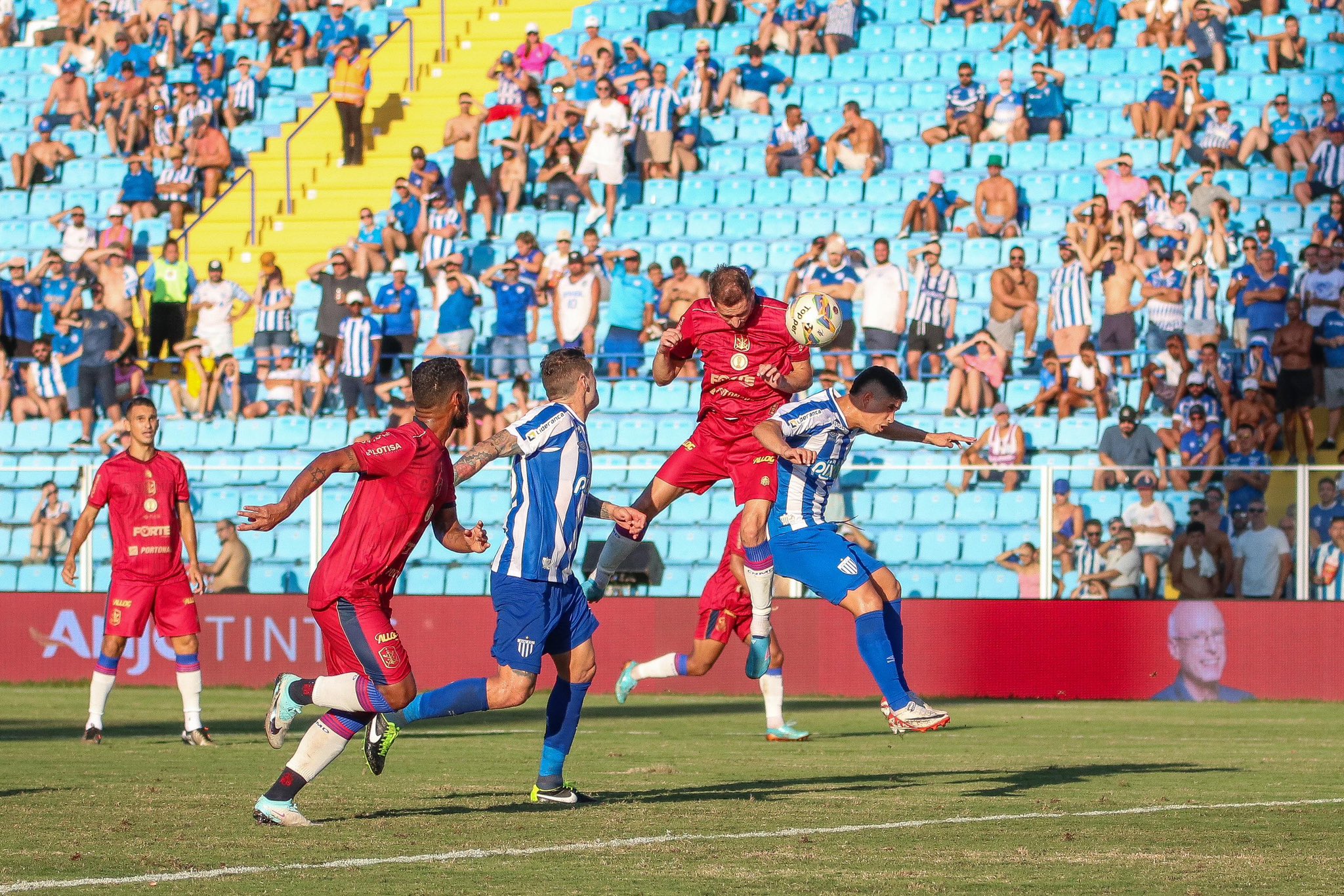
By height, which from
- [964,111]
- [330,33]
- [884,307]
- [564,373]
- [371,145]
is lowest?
[564,373]

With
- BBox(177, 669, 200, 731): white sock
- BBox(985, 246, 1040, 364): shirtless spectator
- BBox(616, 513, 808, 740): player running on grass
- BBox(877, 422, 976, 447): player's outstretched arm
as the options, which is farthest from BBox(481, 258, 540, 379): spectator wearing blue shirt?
BBox(877, 422, 976, 447): player's outstretched arm

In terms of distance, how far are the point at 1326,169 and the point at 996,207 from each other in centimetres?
385

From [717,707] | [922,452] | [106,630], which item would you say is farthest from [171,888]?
[922,452]

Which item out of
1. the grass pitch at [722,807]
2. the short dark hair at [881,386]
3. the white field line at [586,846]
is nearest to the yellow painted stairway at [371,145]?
the grass pitch at [722,807]

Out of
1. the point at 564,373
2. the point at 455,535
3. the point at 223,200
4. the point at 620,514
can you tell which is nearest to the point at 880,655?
the point at 620,514

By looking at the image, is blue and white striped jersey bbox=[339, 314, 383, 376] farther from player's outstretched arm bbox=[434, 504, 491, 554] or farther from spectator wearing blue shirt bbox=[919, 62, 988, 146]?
player's outstretched arm bbox=[434, 504, 491, 554]

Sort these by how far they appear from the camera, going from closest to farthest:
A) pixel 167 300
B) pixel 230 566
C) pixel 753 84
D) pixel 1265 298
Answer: pixel 230 566, pixel 1265 298, pixel 167 300, pixel 753 84

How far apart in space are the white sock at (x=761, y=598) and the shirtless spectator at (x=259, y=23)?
22.2 metres

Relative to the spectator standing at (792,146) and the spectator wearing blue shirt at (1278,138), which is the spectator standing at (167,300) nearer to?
the spectator standing at (792,146)

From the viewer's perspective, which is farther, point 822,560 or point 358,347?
point 358,347

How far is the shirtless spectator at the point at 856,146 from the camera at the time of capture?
25906 mm

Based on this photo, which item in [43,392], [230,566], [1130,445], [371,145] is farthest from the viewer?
[371,145]

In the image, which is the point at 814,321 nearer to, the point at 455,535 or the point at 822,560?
the point at 822,560

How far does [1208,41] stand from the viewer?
25.3 m
